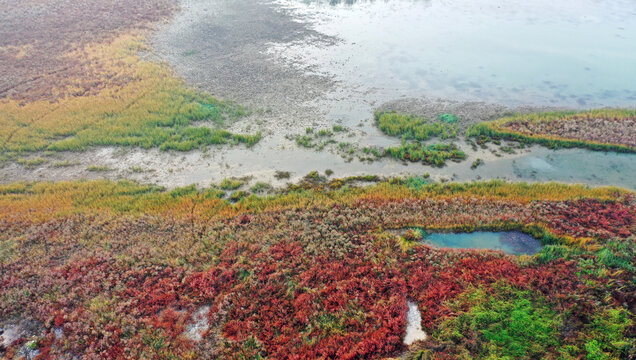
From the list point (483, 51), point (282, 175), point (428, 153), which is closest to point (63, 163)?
point (282, 175)

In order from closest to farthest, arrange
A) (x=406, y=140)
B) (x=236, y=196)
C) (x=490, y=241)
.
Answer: (x=490, y=241)
(x=236, y=196)
(x=406, y=140)

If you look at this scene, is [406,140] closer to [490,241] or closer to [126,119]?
[490,241]

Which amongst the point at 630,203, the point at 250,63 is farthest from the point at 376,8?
A: the point at 630,203

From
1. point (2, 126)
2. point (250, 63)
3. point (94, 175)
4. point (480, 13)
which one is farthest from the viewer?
point (480, 13)

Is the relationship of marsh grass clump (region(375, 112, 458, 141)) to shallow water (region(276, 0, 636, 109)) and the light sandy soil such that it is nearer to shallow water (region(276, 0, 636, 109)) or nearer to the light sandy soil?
the light sandy soil

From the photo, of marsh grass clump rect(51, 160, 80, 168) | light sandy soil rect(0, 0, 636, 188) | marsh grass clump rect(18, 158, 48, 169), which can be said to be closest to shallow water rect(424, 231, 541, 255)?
Result: light sandy soil rect(0, 0, 636, 188)

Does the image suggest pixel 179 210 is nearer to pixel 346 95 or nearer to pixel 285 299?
pixel 285 299

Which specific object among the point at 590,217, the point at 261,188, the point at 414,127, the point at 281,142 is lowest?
the point at 261,188
